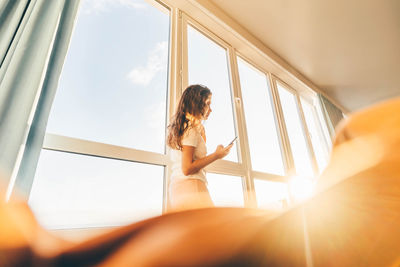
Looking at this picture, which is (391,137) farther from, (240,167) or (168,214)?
(240,167)

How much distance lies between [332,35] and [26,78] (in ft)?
11.1

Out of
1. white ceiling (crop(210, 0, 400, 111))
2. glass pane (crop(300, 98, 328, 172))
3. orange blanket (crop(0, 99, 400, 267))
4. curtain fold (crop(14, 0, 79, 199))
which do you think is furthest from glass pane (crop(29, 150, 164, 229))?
glass pane (crop(300, 98, 328, 172))

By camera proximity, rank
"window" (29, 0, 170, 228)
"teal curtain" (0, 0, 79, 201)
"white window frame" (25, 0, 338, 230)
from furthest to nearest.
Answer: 1. "white window frame" (25, 0, 338, 230)
2. "window" (29, 0, 170, 228)
3. "teal curtain" (0, 0, 79, 201)

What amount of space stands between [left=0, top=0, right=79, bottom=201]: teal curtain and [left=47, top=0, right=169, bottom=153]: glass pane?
0.22 m

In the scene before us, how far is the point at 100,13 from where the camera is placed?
4.99 ft

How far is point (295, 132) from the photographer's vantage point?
3.20 m

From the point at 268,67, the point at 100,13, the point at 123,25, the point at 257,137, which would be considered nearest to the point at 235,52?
the point at 268,67

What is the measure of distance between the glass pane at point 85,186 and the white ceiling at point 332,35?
2065 millimetres

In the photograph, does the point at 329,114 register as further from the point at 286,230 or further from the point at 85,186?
the point at 286,230

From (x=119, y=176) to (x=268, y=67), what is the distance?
2659 mm

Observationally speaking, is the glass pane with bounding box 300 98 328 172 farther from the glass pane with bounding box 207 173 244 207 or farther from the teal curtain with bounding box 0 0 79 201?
the teal curtain with bounding box 0 0 79 201

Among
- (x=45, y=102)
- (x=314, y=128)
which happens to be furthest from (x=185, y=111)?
(x=314, y=128)

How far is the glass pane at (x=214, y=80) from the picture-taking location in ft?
6.52

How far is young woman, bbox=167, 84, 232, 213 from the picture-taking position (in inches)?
35.8
